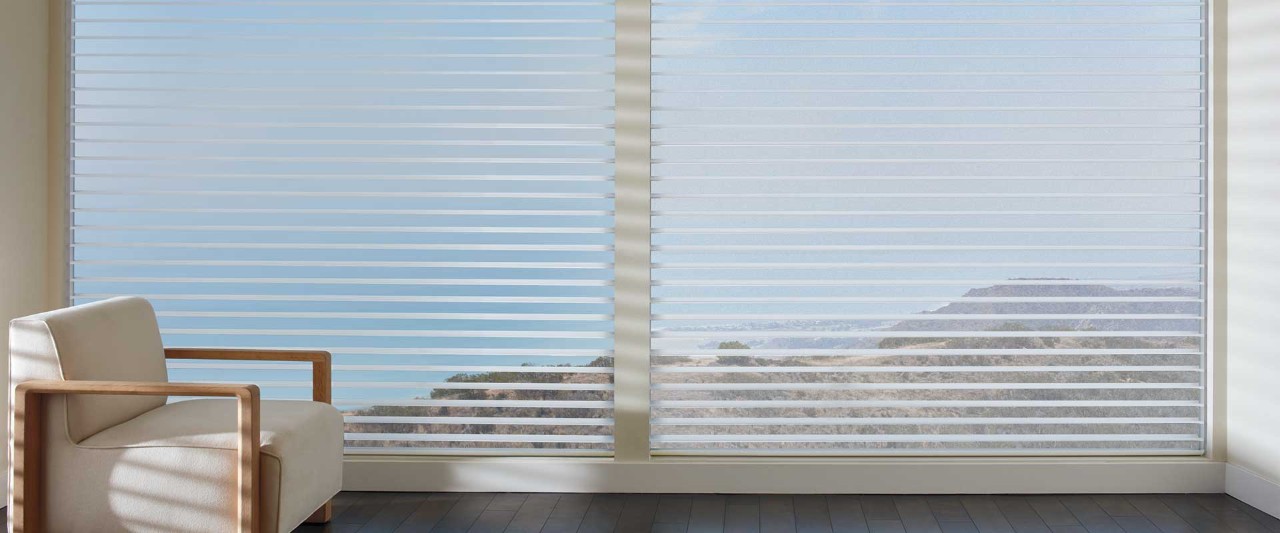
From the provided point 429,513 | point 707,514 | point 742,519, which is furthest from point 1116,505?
point 429,513

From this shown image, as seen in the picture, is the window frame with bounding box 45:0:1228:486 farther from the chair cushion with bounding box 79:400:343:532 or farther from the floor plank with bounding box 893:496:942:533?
the chair cushion with bounding box 79:400:343:532

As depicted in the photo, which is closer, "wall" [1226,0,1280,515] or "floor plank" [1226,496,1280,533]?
"floor plank" [1226,496,1280,533]

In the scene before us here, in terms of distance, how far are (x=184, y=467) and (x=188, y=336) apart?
1.28 m

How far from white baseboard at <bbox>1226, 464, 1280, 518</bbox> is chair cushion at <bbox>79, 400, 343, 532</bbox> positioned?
331cm

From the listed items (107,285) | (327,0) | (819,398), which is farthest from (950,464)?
(107,285)

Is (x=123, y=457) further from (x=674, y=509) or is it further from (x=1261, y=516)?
(x=1261, y=516)

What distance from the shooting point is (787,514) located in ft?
11.0

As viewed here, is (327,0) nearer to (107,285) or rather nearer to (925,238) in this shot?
(107,285)

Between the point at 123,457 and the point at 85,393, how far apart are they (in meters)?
0.21

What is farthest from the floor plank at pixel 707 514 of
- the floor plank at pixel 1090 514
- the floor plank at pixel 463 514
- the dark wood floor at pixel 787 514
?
the floor plank at pixel 1090 514

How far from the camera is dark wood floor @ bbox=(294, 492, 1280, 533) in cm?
319

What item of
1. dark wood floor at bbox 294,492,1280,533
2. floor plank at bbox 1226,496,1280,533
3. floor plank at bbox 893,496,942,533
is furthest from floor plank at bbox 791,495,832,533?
floor plank at bbox 1226,496,1280,533

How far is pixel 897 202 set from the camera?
11.9ft

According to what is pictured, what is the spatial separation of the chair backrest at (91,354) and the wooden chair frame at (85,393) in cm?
8
